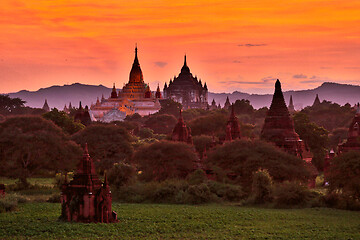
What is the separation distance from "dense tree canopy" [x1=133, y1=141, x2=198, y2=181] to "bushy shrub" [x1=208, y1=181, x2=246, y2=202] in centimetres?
590

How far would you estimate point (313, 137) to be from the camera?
7381 cm

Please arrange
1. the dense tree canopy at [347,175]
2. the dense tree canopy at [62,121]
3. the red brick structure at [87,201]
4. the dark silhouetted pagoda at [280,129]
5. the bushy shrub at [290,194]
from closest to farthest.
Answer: the red brick structure at [87,201] < the dense tree canopy at [347,175] < the bushy shrub at [290,194] < the dark silhouetted pagoda at [280,129] < the dense tree canopy at [62,121]

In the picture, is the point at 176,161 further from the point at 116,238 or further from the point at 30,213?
the point at 116,238

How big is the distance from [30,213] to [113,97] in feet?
493

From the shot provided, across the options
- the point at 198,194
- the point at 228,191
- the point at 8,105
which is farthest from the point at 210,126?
the point at 8,105

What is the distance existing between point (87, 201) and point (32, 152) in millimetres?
22285

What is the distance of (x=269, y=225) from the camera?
35.2m

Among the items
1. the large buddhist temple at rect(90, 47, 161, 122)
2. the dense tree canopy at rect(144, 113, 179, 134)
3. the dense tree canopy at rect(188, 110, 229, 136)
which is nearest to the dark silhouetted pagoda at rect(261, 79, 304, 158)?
the dense tree canopy at rect(188, 110, 229, 136)

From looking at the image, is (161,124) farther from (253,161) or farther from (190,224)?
(190,224)

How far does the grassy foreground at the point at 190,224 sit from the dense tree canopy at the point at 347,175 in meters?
2.67

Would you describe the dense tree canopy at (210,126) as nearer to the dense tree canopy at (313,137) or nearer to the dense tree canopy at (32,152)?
the dense tree canopy at (313,137)

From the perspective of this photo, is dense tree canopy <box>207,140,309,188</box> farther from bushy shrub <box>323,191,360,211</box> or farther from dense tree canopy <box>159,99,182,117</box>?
dense tree canopy <box>159,99,182,117</box>

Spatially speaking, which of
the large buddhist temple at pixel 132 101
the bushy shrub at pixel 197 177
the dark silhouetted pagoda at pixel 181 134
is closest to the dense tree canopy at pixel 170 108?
the large buddhist temple at pixel 132 101

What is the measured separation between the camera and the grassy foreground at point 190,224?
32.1m
